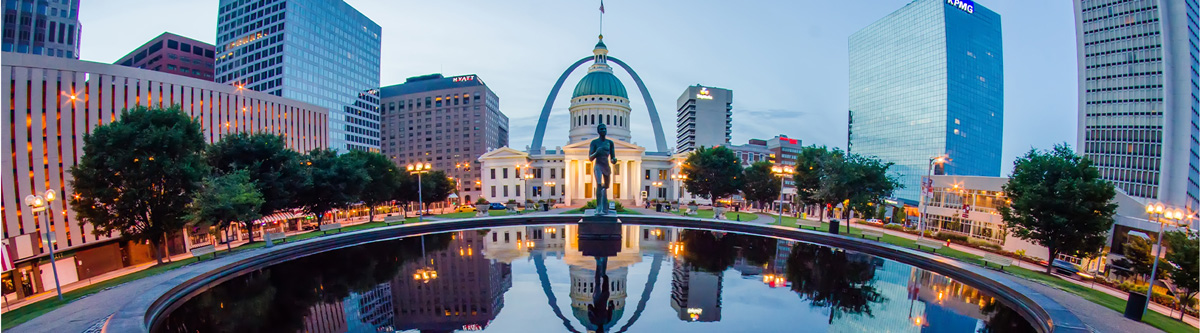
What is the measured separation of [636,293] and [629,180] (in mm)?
56859


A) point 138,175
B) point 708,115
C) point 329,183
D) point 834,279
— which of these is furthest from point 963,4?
point 138,175

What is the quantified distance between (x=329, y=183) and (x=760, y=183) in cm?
4194

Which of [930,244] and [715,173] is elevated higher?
[715,173]

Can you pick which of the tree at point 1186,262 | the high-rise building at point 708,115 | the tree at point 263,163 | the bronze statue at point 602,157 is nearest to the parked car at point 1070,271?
the tree at point 1186,262

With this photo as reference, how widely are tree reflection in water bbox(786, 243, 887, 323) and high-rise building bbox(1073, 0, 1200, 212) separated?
6791 cm

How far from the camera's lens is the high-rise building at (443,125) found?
117 meters

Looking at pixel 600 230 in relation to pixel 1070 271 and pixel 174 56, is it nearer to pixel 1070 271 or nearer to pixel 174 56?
pixel 1070 271

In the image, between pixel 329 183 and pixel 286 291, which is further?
pixel 329 183

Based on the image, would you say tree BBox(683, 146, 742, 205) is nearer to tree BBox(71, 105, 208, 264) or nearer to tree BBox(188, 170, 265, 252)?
tree BBox(188, 170, 265, 252)

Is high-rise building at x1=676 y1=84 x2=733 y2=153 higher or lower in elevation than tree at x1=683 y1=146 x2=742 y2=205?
higher

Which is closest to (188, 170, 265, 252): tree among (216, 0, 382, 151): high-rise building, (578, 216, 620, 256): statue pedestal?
(578, 216, 620, 256): statue pedestal

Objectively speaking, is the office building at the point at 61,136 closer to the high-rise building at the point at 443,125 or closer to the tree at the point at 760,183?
the tree at the point at 760,183

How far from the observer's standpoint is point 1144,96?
56312 millimetres

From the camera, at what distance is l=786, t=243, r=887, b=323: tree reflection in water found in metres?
13.1
